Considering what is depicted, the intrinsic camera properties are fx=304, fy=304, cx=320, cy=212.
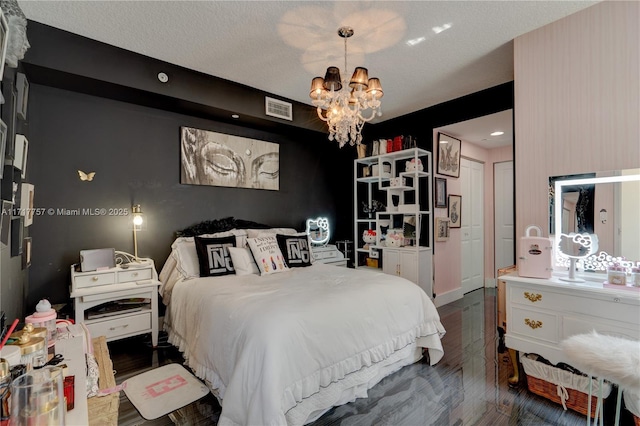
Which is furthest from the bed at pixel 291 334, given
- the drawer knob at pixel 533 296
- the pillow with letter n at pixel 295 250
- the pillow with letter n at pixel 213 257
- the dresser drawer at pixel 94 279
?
the drawer knob at pixel 533 296

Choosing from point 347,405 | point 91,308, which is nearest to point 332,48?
point 347,405

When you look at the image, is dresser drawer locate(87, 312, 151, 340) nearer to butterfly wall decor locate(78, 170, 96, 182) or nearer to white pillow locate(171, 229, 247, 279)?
white pillow locate(171, 229, 247, 279)

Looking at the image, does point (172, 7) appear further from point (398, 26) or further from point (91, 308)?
point (91, 308)

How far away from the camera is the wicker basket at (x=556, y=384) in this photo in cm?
196

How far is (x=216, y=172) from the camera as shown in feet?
12.3

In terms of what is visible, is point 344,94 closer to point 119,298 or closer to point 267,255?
point 267,255

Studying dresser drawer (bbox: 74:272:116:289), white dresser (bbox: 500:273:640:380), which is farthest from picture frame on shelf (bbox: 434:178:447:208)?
dresser drawer (bbox: 74:272:116:289)

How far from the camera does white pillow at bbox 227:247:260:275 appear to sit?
122 inches

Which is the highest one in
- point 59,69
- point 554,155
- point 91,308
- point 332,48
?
point 332,48

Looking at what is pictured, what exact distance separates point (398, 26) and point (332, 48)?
593 mm

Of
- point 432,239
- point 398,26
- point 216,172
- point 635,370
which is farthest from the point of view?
point 432,239

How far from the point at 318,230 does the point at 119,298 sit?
272 centimetres

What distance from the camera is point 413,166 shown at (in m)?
4.23

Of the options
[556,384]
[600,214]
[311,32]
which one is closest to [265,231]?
[311,32]
